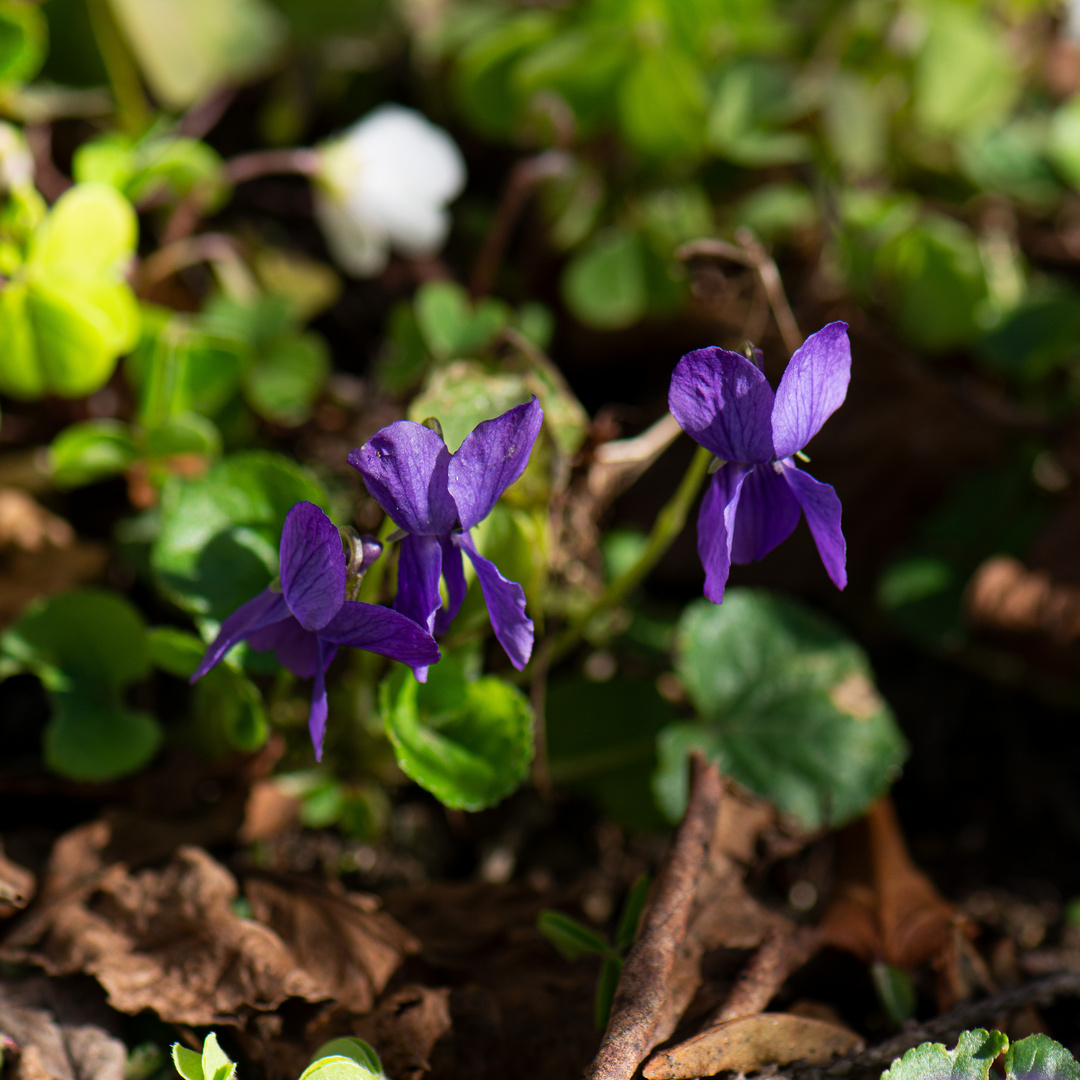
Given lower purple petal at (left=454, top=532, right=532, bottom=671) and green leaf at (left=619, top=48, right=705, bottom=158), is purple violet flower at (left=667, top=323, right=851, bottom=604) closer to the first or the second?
lower purple petal at (left=454, top=532, right=532, bottom=671)

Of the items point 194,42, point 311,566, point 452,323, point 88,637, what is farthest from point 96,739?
point 194,42

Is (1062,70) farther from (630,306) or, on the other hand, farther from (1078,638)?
(1078,638)

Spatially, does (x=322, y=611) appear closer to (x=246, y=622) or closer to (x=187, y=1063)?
(x=246, y=622)

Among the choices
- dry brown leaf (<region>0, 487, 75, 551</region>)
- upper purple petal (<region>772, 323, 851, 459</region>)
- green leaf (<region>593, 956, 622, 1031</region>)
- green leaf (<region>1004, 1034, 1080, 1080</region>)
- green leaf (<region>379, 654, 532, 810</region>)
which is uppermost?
upper purple petal (<region>772, 323, 851, 459</region>)

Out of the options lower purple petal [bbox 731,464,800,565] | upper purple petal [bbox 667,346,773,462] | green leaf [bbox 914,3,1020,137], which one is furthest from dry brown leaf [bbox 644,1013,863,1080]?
green leaf [bbox 914,3,1020,137]

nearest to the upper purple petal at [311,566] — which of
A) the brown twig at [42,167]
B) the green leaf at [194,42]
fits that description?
the brown twig at [42,167]

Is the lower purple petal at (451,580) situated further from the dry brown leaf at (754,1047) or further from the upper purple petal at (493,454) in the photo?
the dry brown leaf at (754,1047)
